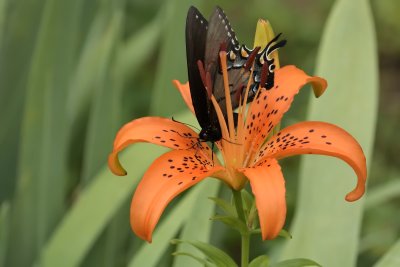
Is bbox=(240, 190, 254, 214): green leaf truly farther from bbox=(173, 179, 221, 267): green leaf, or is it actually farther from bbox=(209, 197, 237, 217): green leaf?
bbox=(173, 179, 221, 267): green leaf

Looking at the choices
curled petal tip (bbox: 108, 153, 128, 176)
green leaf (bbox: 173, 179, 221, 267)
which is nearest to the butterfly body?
curled petal tip (bbox: 108, 153, 128, 176)

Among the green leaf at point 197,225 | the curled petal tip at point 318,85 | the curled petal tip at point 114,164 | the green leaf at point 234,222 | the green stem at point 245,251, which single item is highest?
the curled petal tip at point 318,85

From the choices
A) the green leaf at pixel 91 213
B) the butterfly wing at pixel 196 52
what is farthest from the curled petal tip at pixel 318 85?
the green leaf at pixel 91 213

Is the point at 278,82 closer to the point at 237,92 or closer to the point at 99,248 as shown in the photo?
the point at 237,92

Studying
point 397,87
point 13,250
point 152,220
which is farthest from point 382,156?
point 152,220

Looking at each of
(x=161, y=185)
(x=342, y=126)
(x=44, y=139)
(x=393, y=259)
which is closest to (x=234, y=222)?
(x=161, y=185)

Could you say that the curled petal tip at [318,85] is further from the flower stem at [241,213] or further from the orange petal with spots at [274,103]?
the flower stem at [241,213]
